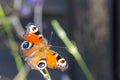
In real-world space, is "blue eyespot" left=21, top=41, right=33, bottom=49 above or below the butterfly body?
above

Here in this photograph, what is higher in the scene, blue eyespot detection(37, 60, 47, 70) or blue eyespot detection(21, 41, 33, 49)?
blue eyespot detection(21, 41, 33, 49)

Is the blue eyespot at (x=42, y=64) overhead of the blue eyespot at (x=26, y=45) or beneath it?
beneath

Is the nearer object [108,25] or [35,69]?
[35,69]

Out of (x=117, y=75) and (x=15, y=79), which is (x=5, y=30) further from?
(x=117, y=75)

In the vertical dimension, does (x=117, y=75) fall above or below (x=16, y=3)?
below

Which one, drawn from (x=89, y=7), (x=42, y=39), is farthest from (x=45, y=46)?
(x=89, y=7)

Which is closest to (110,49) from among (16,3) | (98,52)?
(98,52)

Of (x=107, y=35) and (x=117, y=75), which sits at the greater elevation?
(x=107, y=35)

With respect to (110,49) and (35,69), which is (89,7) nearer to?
(110,49)

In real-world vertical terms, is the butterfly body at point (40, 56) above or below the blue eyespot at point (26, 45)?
below
